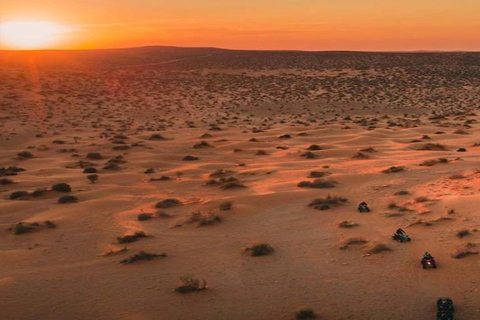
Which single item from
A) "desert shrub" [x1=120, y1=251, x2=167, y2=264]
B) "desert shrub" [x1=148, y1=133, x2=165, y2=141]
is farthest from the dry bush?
"desert shrub" [x1=148, y1=133, x2=165, y2=141]

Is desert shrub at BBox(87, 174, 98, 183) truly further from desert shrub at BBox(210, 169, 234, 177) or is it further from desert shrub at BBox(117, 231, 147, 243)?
desert shrub at BBox(117, 231, 147, 243)

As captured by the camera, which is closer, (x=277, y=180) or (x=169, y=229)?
(x=169, y=229)

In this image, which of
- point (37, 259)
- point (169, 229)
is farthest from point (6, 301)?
point (169, 229)

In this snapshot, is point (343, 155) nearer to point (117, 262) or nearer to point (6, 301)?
point (117, 262)

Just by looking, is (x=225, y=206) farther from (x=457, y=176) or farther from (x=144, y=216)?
(x=457, y=176)

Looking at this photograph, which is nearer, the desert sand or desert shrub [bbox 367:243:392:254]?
the desert sand

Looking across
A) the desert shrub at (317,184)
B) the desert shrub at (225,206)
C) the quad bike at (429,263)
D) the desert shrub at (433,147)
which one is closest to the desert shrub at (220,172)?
the desert shrub at (317,184)
